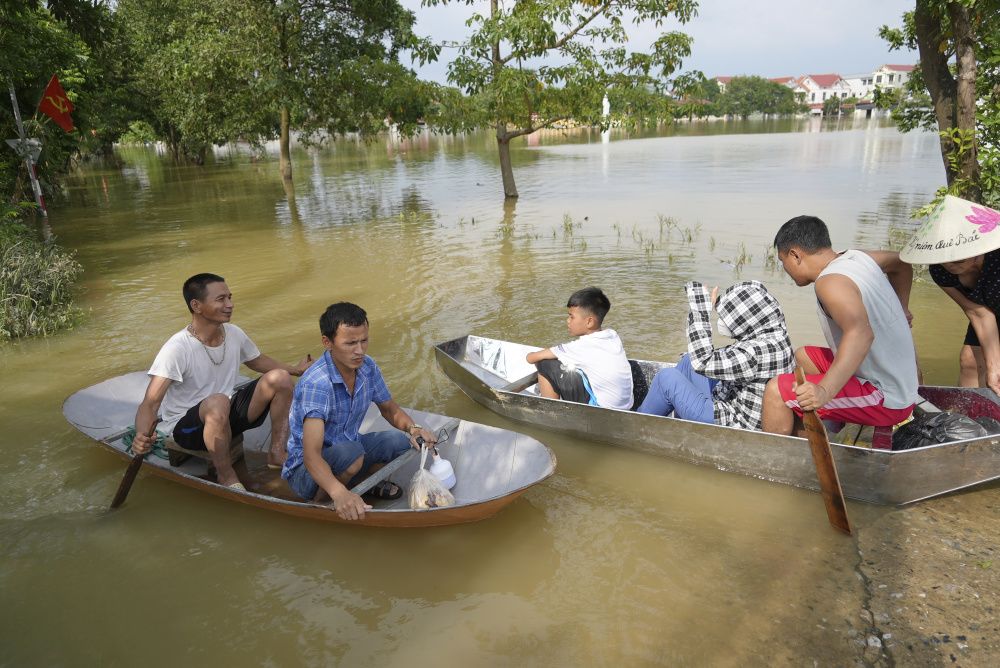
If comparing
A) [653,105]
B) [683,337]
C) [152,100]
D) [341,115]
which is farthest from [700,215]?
[152,100]

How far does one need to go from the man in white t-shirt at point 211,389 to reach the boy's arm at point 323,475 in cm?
84

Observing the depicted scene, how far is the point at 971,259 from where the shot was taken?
3945mm

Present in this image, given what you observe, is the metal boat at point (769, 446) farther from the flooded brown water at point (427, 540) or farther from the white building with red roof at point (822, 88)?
the white building with red roof at point (822, 88)

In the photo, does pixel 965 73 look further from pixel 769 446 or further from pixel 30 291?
pixel 30 291

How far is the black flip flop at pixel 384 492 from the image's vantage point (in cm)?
382

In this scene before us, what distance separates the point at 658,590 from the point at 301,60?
55.1ft

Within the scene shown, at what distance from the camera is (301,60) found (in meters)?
16.2

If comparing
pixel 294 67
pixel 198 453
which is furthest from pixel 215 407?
pixel 294 67

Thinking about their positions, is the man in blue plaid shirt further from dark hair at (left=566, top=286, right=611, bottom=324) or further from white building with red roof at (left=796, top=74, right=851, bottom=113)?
white building with red roof at (left=796, top=74, right=851, bottom=113)

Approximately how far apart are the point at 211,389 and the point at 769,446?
148 inches

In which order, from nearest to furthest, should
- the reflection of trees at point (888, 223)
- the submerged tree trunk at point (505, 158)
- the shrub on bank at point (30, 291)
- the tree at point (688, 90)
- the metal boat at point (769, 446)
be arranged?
the metal boat at point (769, 446)
the shrub on bank at point (30, 291)
the reflection of trees at point (888, 223)
the tree at point (688, 90)
the submerged tree trunk at point (505, 158)

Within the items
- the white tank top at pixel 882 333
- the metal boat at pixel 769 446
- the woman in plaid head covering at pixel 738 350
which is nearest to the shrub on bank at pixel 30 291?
the metal boat at pixel 769 446

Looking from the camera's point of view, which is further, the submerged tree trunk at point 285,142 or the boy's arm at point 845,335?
the submerged tree trunk at point 285,142

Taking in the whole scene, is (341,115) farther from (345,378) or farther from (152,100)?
(152,100)
